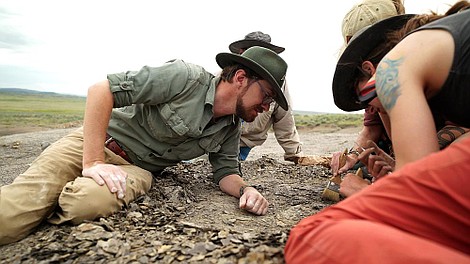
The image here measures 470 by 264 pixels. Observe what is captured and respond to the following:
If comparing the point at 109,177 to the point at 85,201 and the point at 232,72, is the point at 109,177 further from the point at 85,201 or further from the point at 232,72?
the point at 232,72

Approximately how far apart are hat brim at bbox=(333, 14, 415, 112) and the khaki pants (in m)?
1.71

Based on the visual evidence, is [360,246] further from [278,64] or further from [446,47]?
[278,64]

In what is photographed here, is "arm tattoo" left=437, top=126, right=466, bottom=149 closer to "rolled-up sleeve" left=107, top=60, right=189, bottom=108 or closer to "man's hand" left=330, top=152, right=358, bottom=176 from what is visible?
"man's hand" left=330, top=152, right=358, bottom=176

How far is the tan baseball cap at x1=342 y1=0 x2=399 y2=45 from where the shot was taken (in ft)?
10.5

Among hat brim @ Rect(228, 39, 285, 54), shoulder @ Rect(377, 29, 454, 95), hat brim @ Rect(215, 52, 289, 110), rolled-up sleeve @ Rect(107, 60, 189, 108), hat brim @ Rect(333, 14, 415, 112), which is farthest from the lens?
hat brim @ Rect(228, 39, 285, 54)

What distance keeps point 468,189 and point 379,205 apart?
29 centimetres

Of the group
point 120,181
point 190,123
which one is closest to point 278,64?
point 190,123

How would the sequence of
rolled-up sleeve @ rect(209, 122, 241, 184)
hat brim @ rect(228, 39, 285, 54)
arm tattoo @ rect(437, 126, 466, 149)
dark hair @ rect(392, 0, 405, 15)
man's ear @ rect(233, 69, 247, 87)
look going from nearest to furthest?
arm tattoo @ rect(437, 126, 466, 149) → man's ear @ rect(233, 69, 247, 87) → dark hair @ rect(392, 0, 405, 15) → rolled-up sleeve @ rect(209, 122, 241, 184) → hat brim @ rect(228, 39, 285, 54)

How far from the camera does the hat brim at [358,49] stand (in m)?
2.41

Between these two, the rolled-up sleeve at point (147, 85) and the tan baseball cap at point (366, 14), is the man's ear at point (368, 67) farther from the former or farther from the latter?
the rolled-up sleeve at point (147, 85)

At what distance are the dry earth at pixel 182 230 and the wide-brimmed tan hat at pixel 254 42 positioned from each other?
2060mm

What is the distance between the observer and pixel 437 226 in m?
1.36

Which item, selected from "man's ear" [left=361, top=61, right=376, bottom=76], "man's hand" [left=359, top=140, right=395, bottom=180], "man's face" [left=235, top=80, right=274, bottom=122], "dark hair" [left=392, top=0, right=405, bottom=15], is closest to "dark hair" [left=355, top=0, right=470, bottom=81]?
"man's ear" [left=361, top=61, right=376, bottom=76]

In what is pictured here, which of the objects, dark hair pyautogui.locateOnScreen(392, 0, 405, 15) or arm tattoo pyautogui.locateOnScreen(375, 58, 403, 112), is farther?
dark hair pyautogui.locateOnScreen(392, 0, 405, 15)
